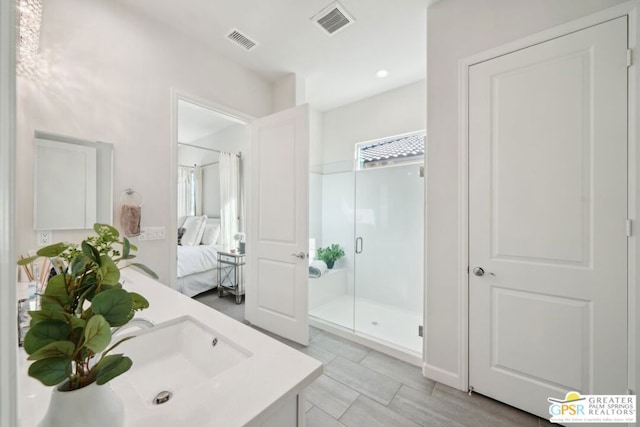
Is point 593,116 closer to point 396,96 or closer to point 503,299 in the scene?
point 503,299

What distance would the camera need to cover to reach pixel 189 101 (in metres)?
2.31

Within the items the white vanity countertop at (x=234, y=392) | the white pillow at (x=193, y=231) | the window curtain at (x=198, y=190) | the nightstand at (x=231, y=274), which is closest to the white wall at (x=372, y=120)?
the nightstand at (x=231, y=274)

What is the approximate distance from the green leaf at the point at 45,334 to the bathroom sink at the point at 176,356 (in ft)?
1.70

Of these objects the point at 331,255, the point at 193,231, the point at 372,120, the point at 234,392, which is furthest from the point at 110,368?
the point at 193,231

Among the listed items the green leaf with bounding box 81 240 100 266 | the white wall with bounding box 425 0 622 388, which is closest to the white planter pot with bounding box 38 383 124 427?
the green leaf with bounding box 81 240 100 266

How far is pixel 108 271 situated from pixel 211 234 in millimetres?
4194

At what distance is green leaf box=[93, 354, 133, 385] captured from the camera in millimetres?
444

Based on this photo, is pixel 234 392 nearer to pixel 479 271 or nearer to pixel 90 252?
pixel 90 252

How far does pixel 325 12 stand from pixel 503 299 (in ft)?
8.17

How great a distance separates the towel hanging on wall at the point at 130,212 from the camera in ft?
6.24

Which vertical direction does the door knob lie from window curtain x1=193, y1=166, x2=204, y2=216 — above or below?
below

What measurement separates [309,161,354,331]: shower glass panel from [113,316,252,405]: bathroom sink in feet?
6.75

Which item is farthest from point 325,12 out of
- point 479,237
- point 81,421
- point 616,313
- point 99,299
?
point 616,313

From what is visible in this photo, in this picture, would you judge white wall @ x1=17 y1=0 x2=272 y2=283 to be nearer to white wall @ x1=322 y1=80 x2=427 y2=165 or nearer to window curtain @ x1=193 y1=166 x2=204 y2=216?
white wall @ x1=322 y1=80 x2=427 y2=165
